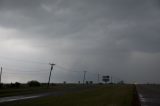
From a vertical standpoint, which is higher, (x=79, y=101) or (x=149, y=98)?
(x=149, y=98)

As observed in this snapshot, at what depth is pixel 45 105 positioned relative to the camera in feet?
Result: 84.4

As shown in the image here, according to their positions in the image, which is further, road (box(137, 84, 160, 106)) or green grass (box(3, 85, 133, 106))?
road (box(137, 84, 160, 106))

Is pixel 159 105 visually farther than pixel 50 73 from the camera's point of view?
No

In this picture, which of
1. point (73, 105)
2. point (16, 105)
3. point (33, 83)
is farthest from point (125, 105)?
point (33, 83)

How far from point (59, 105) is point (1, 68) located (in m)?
70.4

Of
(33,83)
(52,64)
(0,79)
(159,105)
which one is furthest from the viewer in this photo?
(52,64)

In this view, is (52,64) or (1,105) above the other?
(52,64)

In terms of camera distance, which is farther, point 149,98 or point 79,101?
point 149,98

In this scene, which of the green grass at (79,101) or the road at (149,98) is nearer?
the green grass at (79,101)

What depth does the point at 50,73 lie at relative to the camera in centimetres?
12081

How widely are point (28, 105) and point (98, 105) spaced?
6615mm

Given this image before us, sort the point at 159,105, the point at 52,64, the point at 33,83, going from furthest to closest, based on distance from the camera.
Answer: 1. the point at 52,64
2. the point at 33,83
3. the point at 159,105

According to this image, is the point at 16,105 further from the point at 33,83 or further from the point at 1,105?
the point at 33,83

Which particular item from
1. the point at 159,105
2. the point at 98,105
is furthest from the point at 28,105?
the point at 159,105
